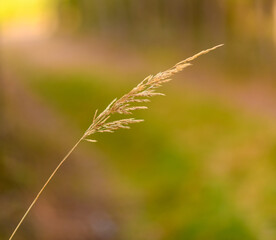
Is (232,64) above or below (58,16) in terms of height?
below

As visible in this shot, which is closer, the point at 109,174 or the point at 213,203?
the point at 213,203

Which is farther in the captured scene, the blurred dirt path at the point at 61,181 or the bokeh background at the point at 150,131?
the blurred dirt path at the point at 61,181

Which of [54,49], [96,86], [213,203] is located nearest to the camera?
[213,203]

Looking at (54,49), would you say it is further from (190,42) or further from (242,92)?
(242,92)

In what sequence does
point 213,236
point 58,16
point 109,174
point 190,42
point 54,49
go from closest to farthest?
point 213,236 → point 109,174 → point 190,42 → point 54,49 → point 58,16

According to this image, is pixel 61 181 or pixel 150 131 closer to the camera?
pixel 61 181

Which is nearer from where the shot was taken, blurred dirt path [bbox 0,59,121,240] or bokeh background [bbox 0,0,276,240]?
bokeh background [bbox 0,0,276,240]

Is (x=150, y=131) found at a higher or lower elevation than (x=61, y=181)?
higher

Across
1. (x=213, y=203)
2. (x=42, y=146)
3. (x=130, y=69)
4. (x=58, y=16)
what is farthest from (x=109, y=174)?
(x=58, y=16)
